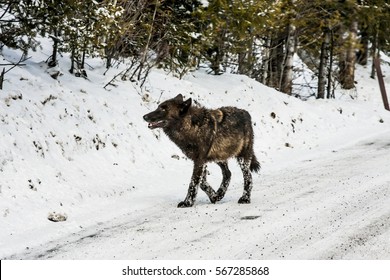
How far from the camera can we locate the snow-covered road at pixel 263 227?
6.94 meters

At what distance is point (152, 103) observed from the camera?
1491cm

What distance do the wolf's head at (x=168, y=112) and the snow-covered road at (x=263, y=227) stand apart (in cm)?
132

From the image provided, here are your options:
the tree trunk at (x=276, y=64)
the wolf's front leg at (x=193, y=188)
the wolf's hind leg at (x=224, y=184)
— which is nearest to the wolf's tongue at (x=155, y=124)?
the wolf's front leg at (x=193, y=188)

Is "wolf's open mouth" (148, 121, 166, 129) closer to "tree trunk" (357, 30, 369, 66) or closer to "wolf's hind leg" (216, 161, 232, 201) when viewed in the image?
"wolf's hind leg" (216, 161, 232, 201)

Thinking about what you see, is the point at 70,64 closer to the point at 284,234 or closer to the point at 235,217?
the point at 235,217

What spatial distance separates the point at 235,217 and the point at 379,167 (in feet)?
15.6

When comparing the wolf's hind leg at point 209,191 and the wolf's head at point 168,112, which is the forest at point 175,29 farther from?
the wolf's hind leg at point 209,191

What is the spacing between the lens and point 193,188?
9.44 meters

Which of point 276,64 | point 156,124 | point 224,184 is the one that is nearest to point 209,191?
point 224,184

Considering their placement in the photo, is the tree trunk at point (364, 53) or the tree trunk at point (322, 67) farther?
the tree trunk at point (364, 53)

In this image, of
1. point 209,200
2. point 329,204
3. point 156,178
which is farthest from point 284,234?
point 156,178

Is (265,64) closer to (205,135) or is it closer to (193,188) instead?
(205,135)

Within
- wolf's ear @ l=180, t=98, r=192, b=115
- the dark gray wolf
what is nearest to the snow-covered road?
the dark gray wolf

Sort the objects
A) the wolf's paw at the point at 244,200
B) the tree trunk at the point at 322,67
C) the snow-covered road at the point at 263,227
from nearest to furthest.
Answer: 1. the snow-covered road at the point at 263,227
2. the wolf's paw at the point at 244,200
3. the tree trunk at the point at 322,67
